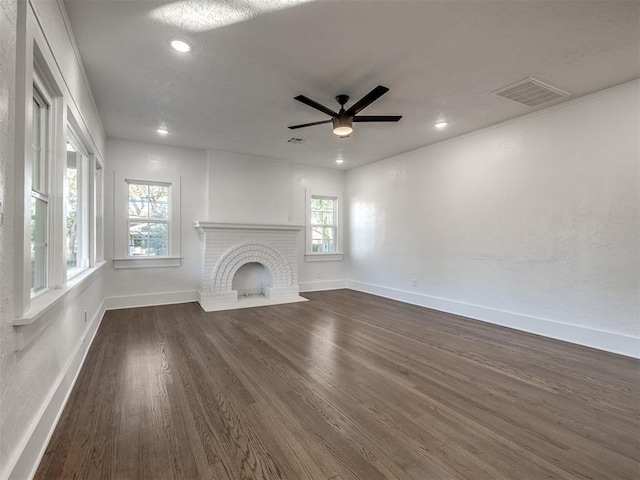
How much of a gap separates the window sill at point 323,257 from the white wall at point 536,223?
5.52 feet

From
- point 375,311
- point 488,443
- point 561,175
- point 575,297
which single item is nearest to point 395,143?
point 561,175

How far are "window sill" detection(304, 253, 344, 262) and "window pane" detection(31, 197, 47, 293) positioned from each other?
4.88 m

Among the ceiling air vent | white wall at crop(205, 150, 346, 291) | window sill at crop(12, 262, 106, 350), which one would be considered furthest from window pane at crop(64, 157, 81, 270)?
the ceiling air vent

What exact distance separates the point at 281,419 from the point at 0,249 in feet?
5.66

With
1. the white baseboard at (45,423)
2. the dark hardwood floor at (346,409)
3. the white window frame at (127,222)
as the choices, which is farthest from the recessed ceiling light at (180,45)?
the white window frame at (127,222)

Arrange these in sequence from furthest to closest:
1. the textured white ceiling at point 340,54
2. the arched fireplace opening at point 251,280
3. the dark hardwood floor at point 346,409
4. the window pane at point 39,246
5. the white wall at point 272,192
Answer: the arched fireplace opening at point 251,280
the white wall at point 272,192
the textured white ceiling at point 340,54
the window pane at point 39,246
the dark hardwood floor at point 346,409

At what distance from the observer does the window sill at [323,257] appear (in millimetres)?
6727

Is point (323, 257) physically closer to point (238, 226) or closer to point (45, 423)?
point (238, 226)

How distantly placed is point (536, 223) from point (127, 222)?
6.01 m

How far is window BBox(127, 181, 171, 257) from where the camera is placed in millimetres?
5105

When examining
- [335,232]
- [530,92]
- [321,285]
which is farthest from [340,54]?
[321,285]

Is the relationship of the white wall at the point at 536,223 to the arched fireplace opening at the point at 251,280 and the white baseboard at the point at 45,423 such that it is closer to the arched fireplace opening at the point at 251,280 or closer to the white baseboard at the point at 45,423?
the arched fireplace opening at the point at 251,280

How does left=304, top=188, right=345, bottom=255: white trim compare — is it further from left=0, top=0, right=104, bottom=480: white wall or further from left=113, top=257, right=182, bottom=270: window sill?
left=0, top=0, right=104, bottom=480: white wall

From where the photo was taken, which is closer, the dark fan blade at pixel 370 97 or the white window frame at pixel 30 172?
the white window frame at pixel 30 172
